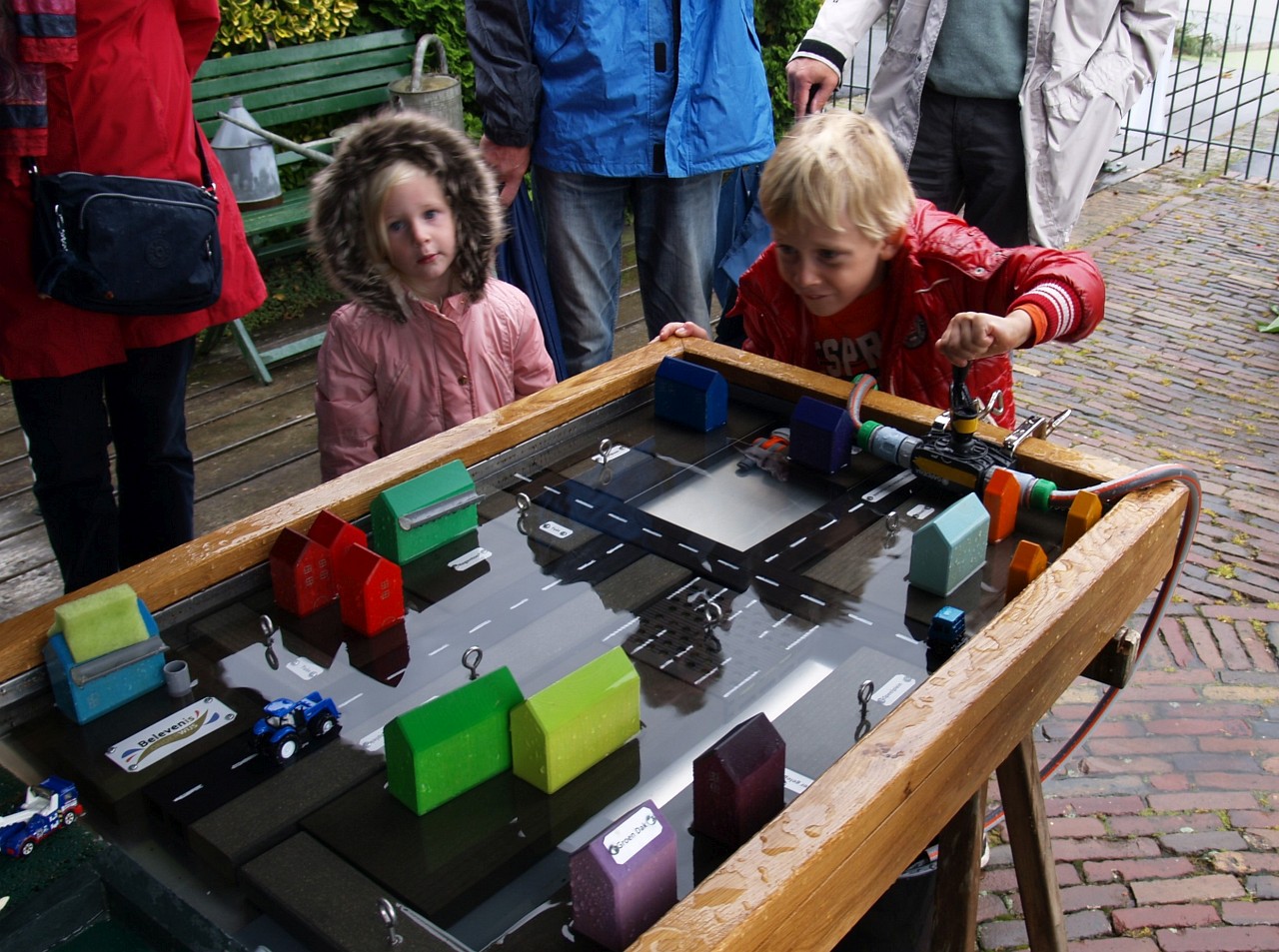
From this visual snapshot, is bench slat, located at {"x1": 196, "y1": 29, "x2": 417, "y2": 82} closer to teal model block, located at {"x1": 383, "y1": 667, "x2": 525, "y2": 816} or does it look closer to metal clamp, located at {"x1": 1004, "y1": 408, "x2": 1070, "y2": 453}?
metal clamp, located at {"x1": 1004, "y1": 408, "x2": 1070, "y2": 453}

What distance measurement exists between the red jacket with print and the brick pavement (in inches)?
37.7

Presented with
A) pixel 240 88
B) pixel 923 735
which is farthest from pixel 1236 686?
pixel 240 88

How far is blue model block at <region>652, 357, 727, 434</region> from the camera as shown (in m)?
2.16

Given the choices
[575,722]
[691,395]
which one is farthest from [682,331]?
[575,722]

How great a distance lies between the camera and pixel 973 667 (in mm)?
1443

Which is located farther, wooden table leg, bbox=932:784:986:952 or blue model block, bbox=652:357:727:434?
blue model block, bbox=652:357:727:434

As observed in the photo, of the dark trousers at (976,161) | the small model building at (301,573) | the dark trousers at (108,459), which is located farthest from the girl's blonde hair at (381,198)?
the dark trousers at (976,161)

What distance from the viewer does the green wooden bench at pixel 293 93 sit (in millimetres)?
4676

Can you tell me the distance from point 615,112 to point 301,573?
1.84m

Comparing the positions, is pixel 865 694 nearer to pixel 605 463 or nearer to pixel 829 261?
pixel 605 463

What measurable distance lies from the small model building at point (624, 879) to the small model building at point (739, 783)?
91 millimetres

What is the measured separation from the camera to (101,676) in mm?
1434

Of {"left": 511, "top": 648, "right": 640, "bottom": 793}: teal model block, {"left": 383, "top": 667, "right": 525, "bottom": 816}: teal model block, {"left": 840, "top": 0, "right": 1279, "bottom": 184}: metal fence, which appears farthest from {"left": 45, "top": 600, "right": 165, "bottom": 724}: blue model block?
{"left": 840, "top": 0, "right": 1279, "bottom": 184}: metal fence

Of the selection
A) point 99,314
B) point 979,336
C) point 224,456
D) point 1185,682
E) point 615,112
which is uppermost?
point 615,112
